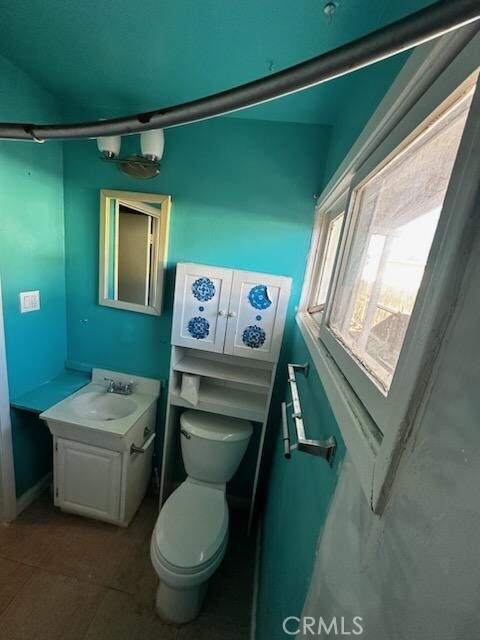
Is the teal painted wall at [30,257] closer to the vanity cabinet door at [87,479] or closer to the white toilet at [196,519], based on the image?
the vanity cabinet door at [87,479]

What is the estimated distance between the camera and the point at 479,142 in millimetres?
277

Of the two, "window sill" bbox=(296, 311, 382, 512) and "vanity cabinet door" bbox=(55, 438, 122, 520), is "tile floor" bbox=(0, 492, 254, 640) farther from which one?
"window sill" bbox=(296, 311, 382, 512)

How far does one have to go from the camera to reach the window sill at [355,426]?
367 millimetres

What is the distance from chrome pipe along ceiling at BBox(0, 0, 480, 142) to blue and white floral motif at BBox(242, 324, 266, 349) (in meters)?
1.00

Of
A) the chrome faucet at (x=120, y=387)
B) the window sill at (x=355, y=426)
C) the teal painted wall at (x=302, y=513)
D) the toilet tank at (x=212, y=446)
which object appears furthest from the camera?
the chrome faucet at (x=120, y=387)

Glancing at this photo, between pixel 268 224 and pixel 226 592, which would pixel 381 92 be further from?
pixel 226 592

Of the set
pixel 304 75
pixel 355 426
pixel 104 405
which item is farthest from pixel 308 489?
pixel 104 405

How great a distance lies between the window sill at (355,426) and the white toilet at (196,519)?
39.9 inches

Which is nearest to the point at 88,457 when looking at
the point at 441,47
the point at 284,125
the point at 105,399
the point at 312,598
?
the point at 105,399

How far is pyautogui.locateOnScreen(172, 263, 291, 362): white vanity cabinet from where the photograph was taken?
1363mm

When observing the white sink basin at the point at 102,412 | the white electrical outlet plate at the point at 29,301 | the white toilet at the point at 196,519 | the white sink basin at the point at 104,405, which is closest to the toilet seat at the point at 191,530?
the white toilet at the point at 196,519

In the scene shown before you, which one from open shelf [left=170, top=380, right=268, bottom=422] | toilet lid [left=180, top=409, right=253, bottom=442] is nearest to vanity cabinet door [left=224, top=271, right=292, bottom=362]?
open shelf [left=170, top=380, right=268, bottom=422]

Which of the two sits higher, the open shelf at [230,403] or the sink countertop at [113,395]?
the open shelf at [230,403]

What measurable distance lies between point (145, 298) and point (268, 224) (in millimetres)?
896
